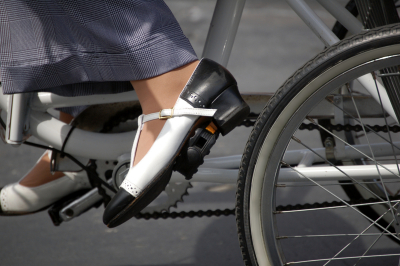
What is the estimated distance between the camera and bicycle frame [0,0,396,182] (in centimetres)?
81

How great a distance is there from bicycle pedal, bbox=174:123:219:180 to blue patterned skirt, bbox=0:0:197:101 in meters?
0.12

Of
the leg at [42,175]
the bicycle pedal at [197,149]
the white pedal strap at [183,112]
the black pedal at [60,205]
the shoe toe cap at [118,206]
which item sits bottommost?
the black pedal at [60,205]

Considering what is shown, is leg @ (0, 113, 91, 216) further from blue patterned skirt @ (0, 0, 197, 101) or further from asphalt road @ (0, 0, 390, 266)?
blue patterned skirt @ (0, 0, 197, 101)

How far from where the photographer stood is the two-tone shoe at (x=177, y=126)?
26.4 inches

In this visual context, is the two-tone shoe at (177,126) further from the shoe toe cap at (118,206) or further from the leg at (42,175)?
the leg at (42,175)

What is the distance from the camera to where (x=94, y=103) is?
2.69ft

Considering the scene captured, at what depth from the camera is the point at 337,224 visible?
3.81 ft

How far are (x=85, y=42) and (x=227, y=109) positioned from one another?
10.5 inches

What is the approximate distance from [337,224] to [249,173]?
613mm

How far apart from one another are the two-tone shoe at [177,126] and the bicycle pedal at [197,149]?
0.4 inches

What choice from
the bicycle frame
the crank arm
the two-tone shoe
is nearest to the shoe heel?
the two-tone shoe

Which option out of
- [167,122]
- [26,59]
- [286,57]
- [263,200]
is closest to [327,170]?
[263,200]

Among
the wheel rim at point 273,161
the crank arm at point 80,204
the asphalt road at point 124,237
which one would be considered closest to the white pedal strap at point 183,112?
the wheel rim at point 273,161

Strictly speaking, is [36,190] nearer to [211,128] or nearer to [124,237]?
[124,237]
